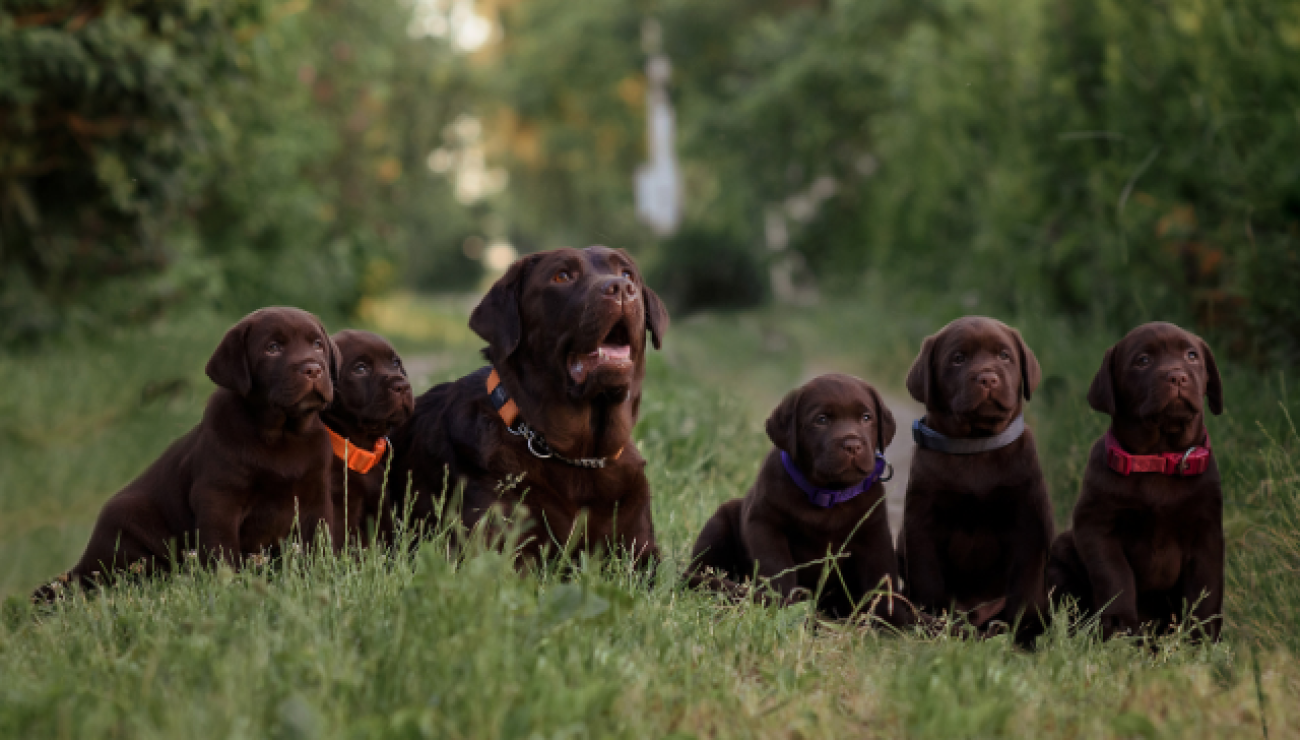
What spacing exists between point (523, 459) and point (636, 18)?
2809cm

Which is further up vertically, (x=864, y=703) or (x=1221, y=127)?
(x=1221, y=127)

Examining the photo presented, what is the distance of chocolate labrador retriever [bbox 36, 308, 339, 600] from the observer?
4.39m

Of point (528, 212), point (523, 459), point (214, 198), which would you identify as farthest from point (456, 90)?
point (523, 459)

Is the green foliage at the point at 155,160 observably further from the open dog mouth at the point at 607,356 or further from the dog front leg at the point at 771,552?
the dog front leg at the point at 771,552

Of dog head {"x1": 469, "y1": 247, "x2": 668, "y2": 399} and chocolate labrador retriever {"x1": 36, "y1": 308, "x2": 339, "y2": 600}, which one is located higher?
dog head {"x1": 469, "y1": 247, "x2": 668, "y2": 399}

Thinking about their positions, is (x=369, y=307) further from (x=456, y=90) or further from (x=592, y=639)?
(x=592, y=639)

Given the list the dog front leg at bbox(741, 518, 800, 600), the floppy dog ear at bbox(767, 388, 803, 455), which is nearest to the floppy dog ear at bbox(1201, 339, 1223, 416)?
the floppy dog ear at bbox(767, 388, 803, 455)

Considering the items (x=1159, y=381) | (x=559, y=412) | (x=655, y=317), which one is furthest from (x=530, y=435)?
(x=1159, y=381)

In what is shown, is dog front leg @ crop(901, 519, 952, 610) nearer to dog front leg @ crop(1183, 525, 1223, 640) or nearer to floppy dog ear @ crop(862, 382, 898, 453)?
floppy dog ear @ crop(862, 382, 898, 453)

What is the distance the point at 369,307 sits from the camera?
25.1m

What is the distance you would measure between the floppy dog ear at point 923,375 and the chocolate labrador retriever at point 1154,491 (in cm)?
63

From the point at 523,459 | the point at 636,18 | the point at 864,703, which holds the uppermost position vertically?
the point at 636,18

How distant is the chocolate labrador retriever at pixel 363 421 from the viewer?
192 inches

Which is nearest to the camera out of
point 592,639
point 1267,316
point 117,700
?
point 117,700
